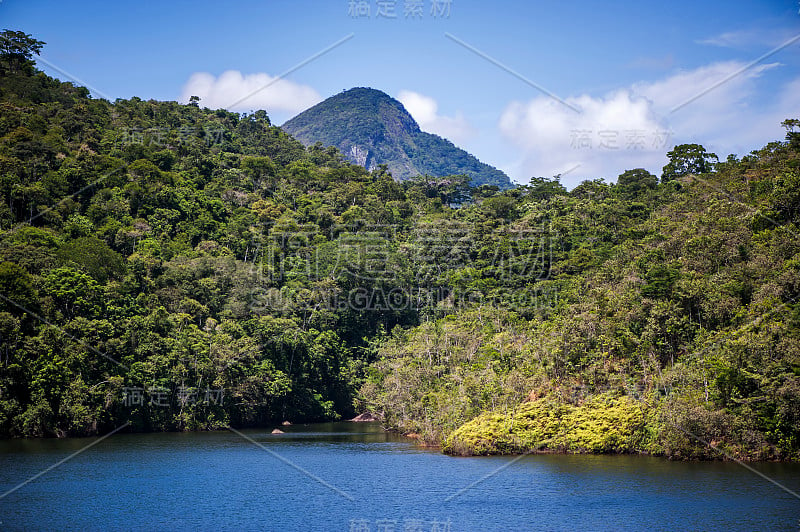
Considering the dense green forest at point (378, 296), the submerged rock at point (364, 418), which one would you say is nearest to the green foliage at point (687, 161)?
the dense green forest at point (378, 296)

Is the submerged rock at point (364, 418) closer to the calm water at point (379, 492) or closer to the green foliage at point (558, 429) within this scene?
the calm water at point (379, 492)

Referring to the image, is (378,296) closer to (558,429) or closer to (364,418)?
(364,418)

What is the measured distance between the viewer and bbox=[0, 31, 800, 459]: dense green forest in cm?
3133

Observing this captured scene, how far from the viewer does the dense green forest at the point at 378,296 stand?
103 ft

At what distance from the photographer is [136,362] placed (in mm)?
41344

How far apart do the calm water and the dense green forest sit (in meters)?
3.36

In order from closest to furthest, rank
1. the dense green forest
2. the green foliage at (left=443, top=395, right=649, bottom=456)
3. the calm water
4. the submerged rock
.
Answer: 1. the calm water
2. the green foliage at (left=443, top=395, right=649, bottom=456)
3. the dense green forest
4. the submerged rock

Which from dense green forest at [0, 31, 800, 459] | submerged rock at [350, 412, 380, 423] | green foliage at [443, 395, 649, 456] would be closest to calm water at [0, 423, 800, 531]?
green foliage at [443, 395, 649, 456]

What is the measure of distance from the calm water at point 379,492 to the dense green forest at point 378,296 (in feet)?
11.0

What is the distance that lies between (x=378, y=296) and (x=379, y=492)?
118 ft

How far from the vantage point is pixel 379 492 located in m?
25.0

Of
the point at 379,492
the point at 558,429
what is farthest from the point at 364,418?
the point at 379,492

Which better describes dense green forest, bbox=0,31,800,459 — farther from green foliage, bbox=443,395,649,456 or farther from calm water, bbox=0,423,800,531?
calm water, bbox=0,423,800,531

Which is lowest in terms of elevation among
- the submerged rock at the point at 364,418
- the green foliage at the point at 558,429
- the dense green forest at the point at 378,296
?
the submerged rock at the point at 364,418
